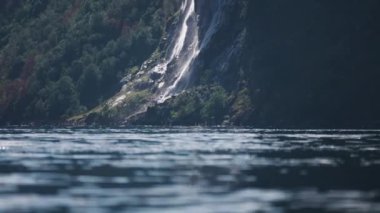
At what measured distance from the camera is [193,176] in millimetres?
77625

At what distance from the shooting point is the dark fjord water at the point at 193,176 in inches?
2413

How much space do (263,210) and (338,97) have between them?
136 m

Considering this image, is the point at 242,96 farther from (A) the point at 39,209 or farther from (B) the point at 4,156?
(A) the point at 39,209

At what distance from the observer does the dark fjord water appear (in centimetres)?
6128

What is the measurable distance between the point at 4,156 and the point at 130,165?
16.4 metres

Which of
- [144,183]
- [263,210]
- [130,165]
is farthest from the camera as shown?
[130,165]

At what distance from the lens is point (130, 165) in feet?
289

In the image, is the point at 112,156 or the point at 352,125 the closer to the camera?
the point at 112,156

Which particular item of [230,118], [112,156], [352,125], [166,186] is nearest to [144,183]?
[166,186]

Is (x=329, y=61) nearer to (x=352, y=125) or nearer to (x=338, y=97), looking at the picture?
(x=338, y=97)

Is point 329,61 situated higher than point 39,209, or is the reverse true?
point 329,61

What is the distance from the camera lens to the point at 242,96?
199 m

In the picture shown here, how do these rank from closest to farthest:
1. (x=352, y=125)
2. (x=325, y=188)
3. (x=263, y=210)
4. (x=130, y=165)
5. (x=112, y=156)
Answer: (x=263, y=210) < (x=325, y=188) < (x=130, y=165) < (x=112, y=156) < (x=352, y=125)

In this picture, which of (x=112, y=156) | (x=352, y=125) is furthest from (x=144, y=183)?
(x=352, y=125)
